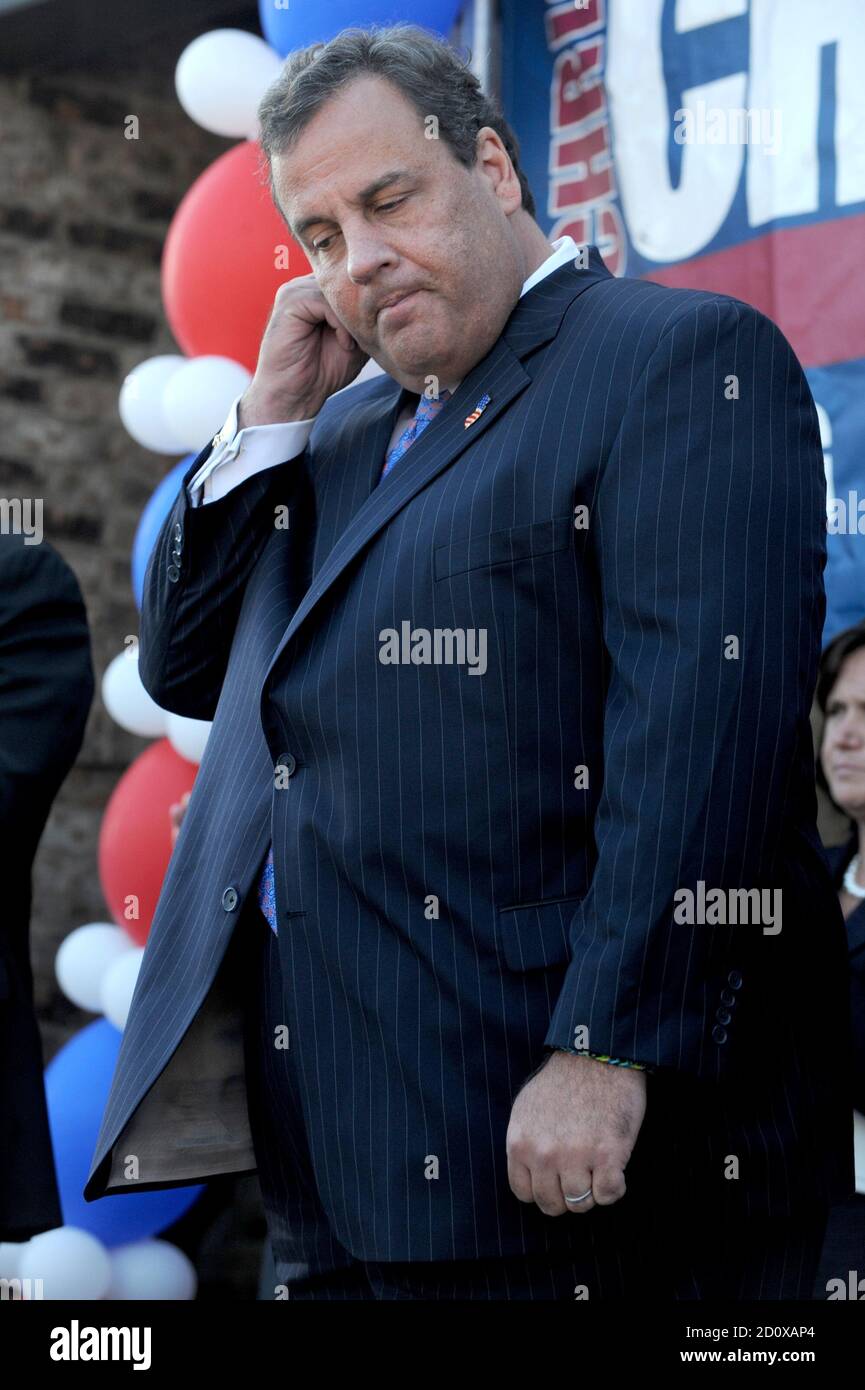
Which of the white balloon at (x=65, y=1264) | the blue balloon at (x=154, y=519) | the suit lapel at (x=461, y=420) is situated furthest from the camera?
the blue balloon at (x=154, y=519)

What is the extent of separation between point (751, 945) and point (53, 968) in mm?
→ 3602

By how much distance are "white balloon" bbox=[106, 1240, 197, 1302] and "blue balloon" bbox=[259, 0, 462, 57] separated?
2.53 metres

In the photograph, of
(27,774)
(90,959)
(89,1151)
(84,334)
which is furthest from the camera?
(84,334)

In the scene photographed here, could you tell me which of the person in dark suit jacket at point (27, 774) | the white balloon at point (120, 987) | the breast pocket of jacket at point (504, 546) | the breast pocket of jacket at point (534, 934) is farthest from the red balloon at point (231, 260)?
the breast pocket of jacket at point (534, 934)

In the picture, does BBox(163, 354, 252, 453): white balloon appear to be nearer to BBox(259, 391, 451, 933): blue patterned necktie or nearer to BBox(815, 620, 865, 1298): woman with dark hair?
BBox(815, 620, 865, 1298): woman with dark hair

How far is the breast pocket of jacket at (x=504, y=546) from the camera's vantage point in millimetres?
1688

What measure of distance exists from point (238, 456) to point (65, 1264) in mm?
2111

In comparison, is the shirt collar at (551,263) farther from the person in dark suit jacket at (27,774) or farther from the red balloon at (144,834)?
the red balloon at (144,834)

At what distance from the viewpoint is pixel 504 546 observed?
170 centimetres

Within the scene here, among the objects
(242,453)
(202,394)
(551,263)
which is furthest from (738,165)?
(242,453)

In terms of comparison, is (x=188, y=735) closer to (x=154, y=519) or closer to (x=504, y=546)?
(x=154, y=519)

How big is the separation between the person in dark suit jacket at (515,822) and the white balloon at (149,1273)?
6.49 ft

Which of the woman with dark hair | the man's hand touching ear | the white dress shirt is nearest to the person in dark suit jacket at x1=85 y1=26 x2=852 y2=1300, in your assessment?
the man's hand touching ear
